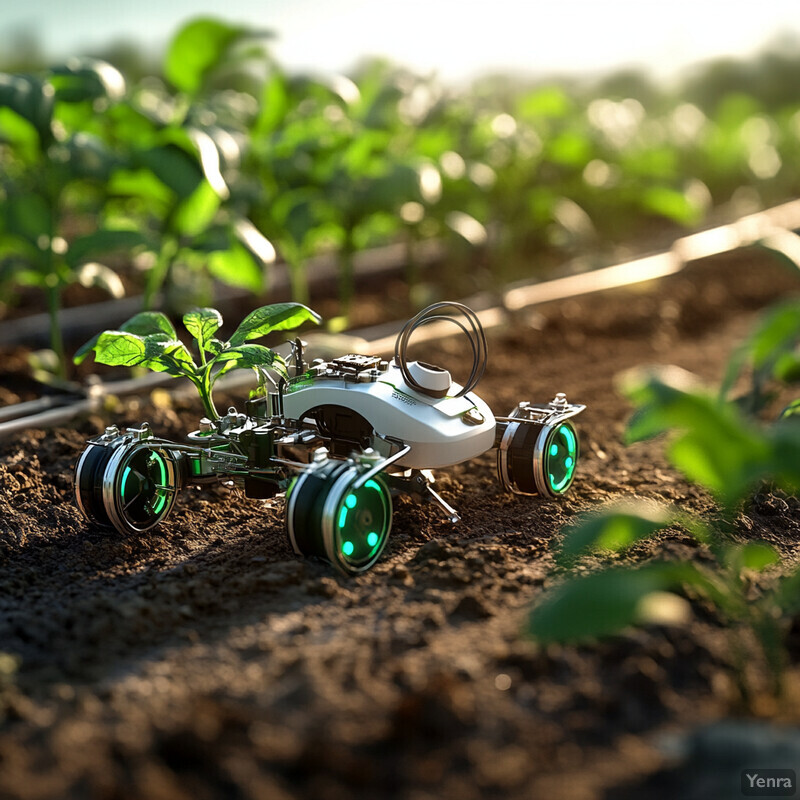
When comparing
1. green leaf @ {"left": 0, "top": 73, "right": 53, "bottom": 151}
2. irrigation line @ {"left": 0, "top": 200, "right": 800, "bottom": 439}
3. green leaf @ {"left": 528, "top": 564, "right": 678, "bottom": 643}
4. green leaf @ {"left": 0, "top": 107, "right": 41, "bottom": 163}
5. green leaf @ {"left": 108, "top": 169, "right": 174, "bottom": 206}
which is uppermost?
green leaf @ {"left": 0, "top": 73, "right": 53, "bottom": 151}

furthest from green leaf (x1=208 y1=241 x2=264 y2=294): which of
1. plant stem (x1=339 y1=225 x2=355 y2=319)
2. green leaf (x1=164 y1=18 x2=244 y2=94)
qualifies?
green leaf (x1=164 y1=18 x2=244 y2=94)

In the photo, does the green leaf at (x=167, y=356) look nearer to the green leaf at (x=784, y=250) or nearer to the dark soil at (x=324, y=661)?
the dark soil at (x=324, y=661)

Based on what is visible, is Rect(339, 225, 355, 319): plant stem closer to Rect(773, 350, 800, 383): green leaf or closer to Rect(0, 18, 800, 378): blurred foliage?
Rect(0, 18, 800, 378): blurred foliage

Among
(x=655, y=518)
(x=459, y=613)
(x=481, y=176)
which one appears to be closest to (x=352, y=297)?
(x=481, y=176)

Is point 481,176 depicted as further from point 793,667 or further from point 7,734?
point 7,734

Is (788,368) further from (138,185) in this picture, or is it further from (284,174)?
(284,174)

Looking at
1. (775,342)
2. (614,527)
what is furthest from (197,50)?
(614,527)

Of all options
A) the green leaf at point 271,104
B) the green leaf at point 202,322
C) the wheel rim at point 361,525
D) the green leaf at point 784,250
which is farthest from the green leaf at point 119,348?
the green leaf at point 271,104
